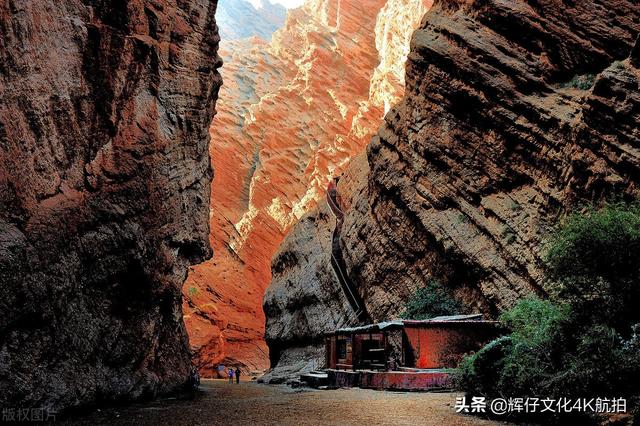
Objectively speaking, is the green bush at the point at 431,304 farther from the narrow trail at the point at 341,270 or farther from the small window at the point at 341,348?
the narrow trail at the point at 341,270

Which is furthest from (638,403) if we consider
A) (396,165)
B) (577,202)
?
(396,165)

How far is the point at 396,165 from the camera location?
28688 mm

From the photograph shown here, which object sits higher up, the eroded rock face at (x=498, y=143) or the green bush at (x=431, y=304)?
the eroded rock face at (x=498, y=143)

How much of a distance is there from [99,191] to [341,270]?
1999cm

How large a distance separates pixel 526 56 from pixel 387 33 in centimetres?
4214

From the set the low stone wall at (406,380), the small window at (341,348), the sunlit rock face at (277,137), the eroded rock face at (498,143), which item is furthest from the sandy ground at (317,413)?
the sunlit rock face at (277,137)

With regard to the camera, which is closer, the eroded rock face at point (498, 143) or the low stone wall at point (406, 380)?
the low stone wall at point (406, 380)

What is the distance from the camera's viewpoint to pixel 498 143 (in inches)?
893

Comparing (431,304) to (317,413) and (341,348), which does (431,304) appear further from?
(317,413)

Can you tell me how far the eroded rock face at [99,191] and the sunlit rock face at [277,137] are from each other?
91.2ft

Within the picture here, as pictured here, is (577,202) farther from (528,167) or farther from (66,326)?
(66,326)

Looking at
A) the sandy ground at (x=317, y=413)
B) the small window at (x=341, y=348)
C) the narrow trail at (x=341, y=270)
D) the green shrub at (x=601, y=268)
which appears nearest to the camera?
the green shrub at (x=601, y=268)

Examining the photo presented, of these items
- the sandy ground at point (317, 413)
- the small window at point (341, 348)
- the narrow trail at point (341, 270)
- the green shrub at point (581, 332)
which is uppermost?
the narrow trail at point (341, 270)

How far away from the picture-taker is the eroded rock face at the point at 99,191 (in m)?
13.4
